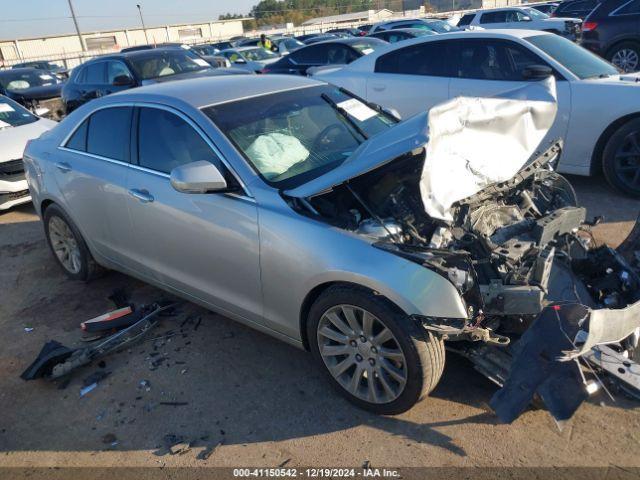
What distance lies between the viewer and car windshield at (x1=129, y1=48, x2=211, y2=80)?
9.89m

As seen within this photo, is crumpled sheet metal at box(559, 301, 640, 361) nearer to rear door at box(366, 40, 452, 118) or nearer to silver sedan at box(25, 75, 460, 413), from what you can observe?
silver sedan at box(25, 75, 460, 413)

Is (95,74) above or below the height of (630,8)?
below

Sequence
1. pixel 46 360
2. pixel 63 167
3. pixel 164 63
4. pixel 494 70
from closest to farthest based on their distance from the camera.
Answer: pixel 46 360, pixel 63 167, pixel 494 70, pixel 164 63

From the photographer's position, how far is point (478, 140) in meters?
3.16

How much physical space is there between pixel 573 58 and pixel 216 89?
14.0 feet

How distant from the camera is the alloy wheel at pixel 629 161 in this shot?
5305mm

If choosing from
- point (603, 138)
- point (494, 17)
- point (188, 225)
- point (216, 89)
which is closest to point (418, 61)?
point (603, 138)

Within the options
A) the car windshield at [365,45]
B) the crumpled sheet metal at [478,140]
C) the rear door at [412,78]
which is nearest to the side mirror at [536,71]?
the rear door at [412,78]

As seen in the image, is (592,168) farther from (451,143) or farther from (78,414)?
(78,414)

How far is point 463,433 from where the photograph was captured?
2.74 meters

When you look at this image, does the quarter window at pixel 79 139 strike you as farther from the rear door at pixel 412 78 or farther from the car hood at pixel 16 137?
the rear door at pixel 412 78

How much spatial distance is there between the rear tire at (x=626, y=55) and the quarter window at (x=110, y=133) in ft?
34.1

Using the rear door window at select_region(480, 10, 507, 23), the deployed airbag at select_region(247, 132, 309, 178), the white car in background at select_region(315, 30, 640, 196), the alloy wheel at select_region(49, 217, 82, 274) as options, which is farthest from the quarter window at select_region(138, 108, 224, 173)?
the rear door window at select_region(480, 10, 507, 23)

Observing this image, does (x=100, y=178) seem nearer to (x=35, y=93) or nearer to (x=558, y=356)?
(x=558, y=356)
